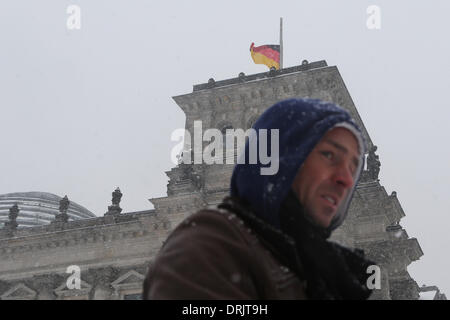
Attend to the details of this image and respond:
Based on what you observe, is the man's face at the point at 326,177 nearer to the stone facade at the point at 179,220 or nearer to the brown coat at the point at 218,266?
the brown coat at the point at 218,266

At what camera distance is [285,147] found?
8.59 ft

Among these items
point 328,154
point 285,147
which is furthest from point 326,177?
point 285,147

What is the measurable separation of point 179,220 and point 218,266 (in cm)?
2174

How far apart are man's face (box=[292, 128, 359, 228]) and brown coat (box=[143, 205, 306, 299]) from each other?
40cm

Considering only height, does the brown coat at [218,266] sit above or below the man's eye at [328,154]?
below

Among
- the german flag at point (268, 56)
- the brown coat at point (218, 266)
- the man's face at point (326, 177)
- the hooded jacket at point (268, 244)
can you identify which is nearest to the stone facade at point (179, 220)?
the german flag at point (268, 56)

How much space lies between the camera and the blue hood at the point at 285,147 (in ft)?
8.14

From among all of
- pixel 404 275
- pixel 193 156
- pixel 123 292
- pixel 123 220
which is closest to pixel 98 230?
pixel 123 220

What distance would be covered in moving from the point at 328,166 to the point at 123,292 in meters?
23.2

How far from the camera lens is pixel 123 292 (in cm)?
2461

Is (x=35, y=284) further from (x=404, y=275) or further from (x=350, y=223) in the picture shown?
(x=404, y=275)

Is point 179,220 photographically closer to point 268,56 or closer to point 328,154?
point 268,56

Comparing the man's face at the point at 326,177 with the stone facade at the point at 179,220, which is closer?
the man's face at the point at 326,177
